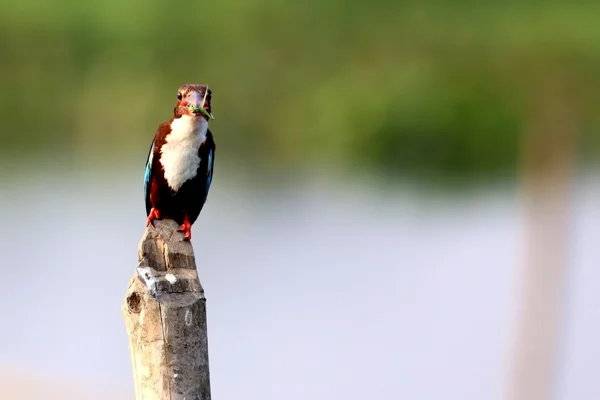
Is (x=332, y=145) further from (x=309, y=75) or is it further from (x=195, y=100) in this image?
(x=195, y=100)

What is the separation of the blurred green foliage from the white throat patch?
4.97 metres

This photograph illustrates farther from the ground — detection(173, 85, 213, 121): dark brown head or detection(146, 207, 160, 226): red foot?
detection(173, 85, 213, 121): dark brown head

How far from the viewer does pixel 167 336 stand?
1.43 meters

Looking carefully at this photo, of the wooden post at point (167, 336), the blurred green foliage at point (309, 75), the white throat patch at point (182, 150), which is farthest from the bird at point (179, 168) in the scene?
the blurred green foliage at point (309, 75)

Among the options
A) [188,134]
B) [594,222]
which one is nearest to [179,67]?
[594,222]

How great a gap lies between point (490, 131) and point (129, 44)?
2850 mm

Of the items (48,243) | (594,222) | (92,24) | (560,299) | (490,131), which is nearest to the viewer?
(560,299)

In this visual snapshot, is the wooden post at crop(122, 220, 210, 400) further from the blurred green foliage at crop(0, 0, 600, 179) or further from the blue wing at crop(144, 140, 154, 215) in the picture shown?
the blurred green foliage at crop(0, 0, 600, 179)

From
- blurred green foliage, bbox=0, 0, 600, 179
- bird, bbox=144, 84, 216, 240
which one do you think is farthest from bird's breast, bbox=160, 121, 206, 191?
blurred green foliage, bbox=0, 0, 600, 179

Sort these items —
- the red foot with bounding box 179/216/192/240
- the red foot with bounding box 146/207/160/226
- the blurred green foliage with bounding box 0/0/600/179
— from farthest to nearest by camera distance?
the blurred green foliage with bounding box 0/0/600/179 → the red foot with bounding box 146/207/160/226 → the red foot with bounding box 179/216/192/240

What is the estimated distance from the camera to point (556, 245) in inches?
198

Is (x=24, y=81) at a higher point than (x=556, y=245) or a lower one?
higher

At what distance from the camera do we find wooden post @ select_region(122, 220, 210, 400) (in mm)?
1424

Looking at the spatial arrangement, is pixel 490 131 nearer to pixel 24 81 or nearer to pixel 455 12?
pixel 455 12
